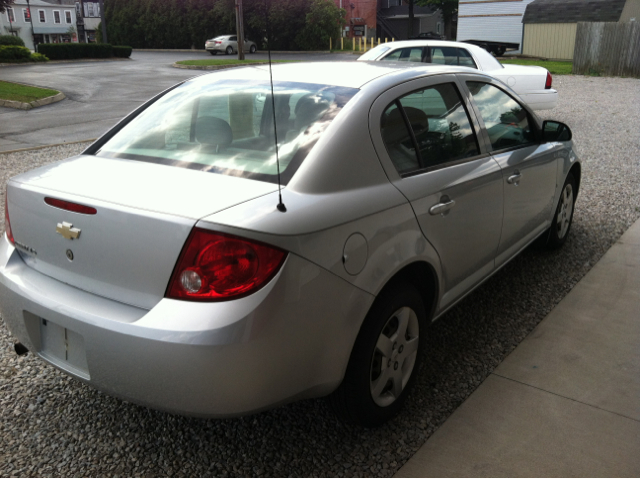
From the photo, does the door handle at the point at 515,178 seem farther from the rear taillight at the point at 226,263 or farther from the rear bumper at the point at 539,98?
the rear bumper at the point at 539,98

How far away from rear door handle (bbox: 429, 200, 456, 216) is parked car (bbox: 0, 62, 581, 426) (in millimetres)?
11

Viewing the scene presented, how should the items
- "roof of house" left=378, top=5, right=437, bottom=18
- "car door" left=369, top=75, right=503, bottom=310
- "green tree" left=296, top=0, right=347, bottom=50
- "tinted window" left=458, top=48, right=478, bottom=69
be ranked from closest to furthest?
"car door" left=369, top=75, right=503, bottom=310
"tinted window" left=458, top=48, right=478, bottom=69
"green tree" left=296, top=0, right=347, bottom=50
"roof of house" left=378, top=5, right=437, bottom=18

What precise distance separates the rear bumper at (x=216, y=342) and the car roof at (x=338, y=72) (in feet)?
3.85

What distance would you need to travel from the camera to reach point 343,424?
2869 millimetres

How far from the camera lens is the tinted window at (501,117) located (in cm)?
366

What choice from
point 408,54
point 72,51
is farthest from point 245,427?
point 72,51

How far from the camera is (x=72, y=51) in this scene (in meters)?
34.8

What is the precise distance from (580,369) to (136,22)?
4676 centimetres

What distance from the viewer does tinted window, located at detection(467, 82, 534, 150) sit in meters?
3.66

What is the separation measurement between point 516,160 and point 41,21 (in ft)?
293

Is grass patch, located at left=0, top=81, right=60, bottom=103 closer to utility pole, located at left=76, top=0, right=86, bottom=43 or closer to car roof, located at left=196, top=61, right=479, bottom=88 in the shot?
car roof, located at left=196, top=61, right=479, bottom=88

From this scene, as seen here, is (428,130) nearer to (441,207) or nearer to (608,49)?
(441,207)

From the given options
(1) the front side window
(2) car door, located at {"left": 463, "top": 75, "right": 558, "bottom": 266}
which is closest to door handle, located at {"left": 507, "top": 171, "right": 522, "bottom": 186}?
(2) car door, located at {"left": 463, "top": 75, "right": 558, "bottom": 266}

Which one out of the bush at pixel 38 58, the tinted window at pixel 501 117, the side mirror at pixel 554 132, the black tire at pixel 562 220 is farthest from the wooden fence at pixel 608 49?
the bush at pixel 38 58
